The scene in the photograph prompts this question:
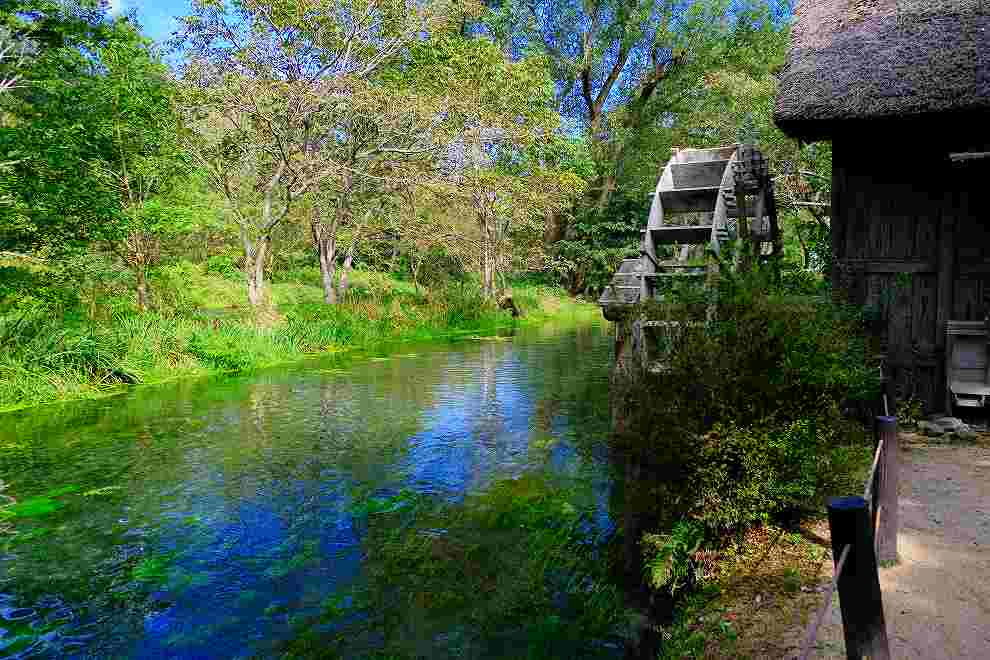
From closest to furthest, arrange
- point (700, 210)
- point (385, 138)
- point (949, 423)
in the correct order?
point (949, 423), point (700, 210), point (385, 138)

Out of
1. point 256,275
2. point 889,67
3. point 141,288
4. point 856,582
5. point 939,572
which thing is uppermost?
point 889,67

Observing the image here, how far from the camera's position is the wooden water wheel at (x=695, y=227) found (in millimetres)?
8273

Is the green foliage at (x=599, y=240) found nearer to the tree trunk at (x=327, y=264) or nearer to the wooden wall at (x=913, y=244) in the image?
the tree trunk at (x=327, y=264)

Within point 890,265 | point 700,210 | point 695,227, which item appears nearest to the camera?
point 890,265

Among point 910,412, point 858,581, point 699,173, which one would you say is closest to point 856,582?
point 858,581

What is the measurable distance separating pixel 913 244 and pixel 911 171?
35.1 inches

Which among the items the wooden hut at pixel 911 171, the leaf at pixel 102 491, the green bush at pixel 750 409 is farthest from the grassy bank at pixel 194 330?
the wooden hut at pixel 911 171

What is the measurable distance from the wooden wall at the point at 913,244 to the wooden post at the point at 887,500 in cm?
486

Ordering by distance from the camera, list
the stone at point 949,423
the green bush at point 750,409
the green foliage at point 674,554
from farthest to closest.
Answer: the stone at point 949,423 < the green bush at point 750,409 < the green foliage at point 674,554

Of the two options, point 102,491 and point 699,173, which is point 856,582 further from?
point 699,173

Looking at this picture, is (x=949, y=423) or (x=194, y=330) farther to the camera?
(x=194, y=330)

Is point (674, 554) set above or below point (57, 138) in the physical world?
below

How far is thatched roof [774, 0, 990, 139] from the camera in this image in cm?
762

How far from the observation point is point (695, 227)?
9.84 meters
